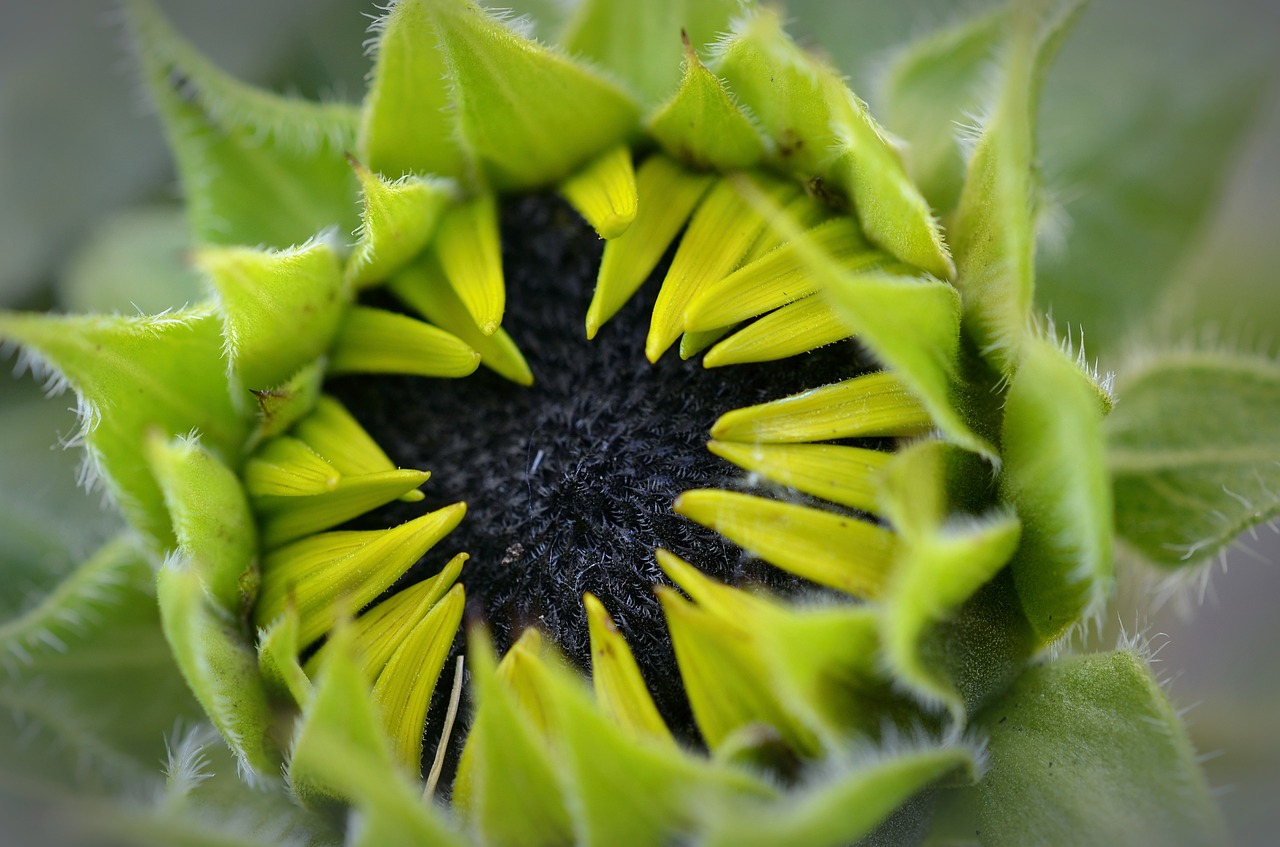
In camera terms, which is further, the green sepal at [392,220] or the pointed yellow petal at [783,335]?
the green sepal at [392,220]

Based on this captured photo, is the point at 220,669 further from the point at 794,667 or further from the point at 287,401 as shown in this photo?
the point at 794,667

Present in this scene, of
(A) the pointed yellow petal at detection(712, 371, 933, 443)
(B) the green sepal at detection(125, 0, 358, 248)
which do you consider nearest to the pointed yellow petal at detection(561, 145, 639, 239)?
(A) the pointed yellow petal at detection(712, 371, 933, 443)

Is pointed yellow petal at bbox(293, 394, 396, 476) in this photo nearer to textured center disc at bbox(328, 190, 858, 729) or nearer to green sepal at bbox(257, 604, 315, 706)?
textured center disc at bbox(328, 190, 858, 729)

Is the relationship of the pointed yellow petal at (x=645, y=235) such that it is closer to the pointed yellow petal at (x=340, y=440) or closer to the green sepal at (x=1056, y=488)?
the pointed yellow petal at (x=340, y=440)

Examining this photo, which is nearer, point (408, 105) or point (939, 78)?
point (408, 105)

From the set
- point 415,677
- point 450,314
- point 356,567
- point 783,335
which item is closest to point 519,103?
point 450,314

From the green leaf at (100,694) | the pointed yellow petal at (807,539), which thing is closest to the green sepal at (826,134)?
the pointed yellow petal at (807,539)

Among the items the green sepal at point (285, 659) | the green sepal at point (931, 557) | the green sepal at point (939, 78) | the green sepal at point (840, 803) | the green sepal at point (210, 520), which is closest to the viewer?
the green sepal at point (840, 803)

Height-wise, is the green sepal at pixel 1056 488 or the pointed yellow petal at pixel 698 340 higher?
the pointed yellow petal at pixel 698 340
